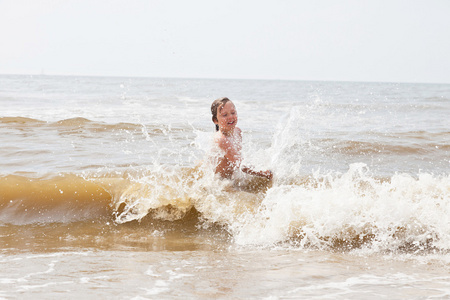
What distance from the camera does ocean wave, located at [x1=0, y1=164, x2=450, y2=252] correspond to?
4449 millimetres

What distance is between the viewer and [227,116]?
20.0 feet

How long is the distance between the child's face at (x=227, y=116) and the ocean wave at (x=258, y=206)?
0.62 m

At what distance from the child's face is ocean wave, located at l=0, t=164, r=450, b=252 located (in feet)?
2.04

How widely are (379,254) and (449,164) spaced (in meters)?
4.87

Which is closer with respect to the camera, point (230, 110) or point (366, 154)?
point (230, 110)

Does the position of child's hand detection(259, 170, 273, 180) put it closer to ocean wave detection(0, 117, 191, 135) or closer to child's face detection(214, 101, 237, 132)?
child's face detection(214, 101, 237, 132)

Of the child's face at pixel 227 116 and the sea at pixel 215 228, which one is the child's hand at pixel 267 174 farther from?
the child's face at pixel 227 116

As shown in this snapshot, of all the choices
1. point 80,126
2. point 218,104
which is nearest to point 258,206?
point 218,104

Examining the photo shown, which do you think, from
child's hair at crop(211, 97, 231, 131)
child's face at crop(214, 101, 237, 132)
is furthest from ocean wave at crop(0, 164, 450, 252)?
child's hair at crop(211, 97, 231, 131)

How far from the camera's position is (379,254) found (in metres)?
4.11

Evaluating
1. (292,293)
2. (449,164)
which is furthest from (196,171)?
(449,164)

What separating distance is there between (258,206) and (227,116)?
1344 mm

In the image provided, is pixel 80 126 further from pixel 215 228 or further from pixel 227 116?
pixel 215 228

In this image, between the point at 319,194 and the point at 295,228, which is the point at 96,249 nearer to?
the point at 295,228
